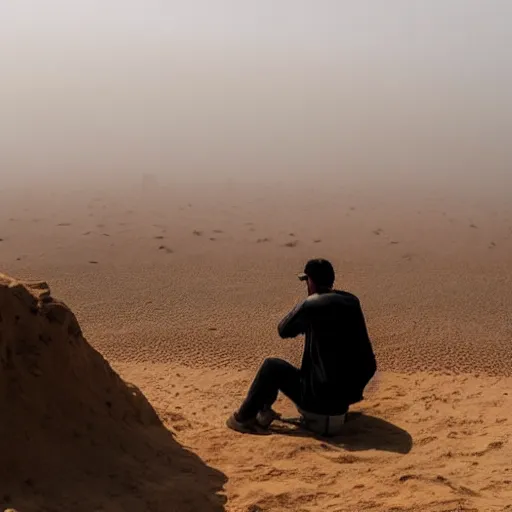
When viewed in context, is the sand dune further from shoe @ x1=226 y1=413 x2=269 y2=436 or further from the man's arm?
the man's arm

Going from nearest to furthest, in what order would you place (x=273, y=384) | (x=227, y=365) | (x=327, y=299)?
(x=327, y=299) < (x=273, y=384) < (x=227, y=365)

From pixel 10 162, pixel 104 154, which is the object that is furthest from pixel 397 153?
pixel 10 162

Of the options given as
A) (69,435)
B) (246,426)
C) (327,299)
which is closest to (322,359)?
(327,299)

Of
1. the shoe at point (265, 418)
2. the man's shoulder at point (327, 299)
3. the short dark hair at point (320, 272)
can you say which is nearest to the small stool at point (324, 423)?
the shoe at point (265, 418)

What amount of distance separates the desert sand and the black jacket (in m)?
0.33

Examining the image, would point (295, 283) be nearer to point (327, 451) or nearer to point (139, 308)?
point (139, 308)

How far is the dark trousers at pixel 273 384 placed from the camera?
474 centimetres

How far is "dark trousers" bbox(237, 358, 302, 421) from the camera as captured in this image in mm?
4738

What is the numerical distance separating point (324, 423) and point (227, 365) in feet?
7.06

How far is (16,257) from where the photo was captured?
11.6 m

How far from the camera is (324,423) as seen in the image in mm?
4656

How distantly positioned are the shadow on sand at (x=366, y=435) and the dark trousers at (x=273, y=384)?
0.23 metres

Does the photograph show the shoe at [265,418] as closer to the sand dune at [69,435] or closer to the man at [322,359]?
the man at [322,359]

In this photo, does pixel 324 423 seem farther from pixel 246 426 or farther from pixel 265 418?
pixel 246 426
